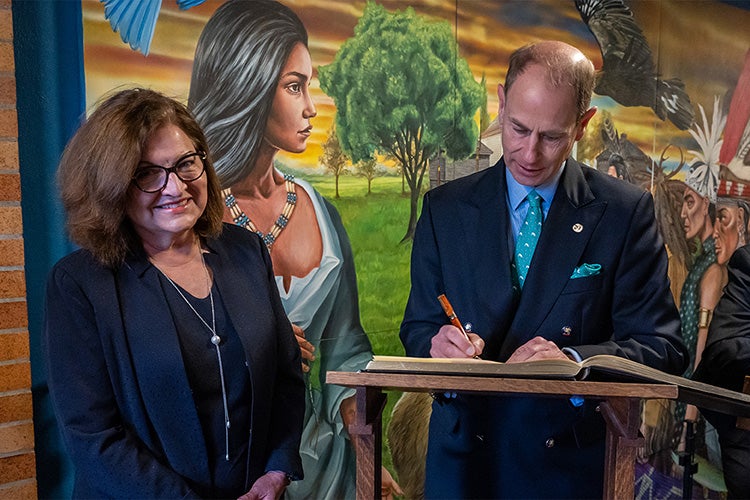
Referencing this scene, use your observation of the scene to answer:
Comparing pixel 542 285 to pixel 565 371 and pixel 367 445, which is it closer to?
pixel 565 371

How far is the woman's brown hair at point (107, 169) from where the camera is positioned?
1764 millimetres

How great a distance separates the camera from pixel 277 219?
3221mm

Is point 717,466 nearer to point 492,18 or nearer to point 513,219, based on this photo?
point 492,18

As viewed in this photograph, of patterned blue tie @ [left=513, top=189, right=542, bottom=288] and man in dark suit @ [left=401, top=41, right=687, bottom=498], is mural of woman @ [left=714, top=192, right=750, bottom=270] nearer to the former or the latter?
man in dark suit @ [left=401, top=41, right=687, bottom=498]

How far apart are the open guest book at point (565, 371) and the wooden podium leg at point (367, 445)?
0.11 meters

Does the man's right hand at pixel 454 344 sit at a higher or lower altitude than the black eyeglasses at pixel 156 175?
lower

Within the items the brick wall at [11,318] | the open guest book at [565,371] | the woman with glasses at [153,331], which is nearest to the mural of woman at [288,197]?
the brick wall at [11,318]

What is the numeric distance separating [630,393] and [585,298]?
0.61 m

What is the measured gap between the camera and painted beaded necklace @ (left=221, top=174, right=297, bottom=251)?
3072 mm

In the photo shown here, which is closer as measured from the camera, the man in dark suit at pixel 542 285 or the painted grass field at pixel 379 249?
the man in dark suit at pixel 542 285

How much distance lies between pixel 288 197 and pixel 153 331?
1.51 metres

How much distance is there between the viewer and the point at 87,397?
1729 mm

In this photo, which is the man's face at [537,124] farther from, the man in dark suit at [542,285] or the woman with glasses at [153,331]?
the woman with glasses at [153,331]

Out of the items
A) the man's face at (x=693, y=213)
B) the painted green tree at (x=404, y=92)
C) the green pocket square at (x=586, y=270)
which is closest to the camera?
the green pocket square at (x=586, y=270)
